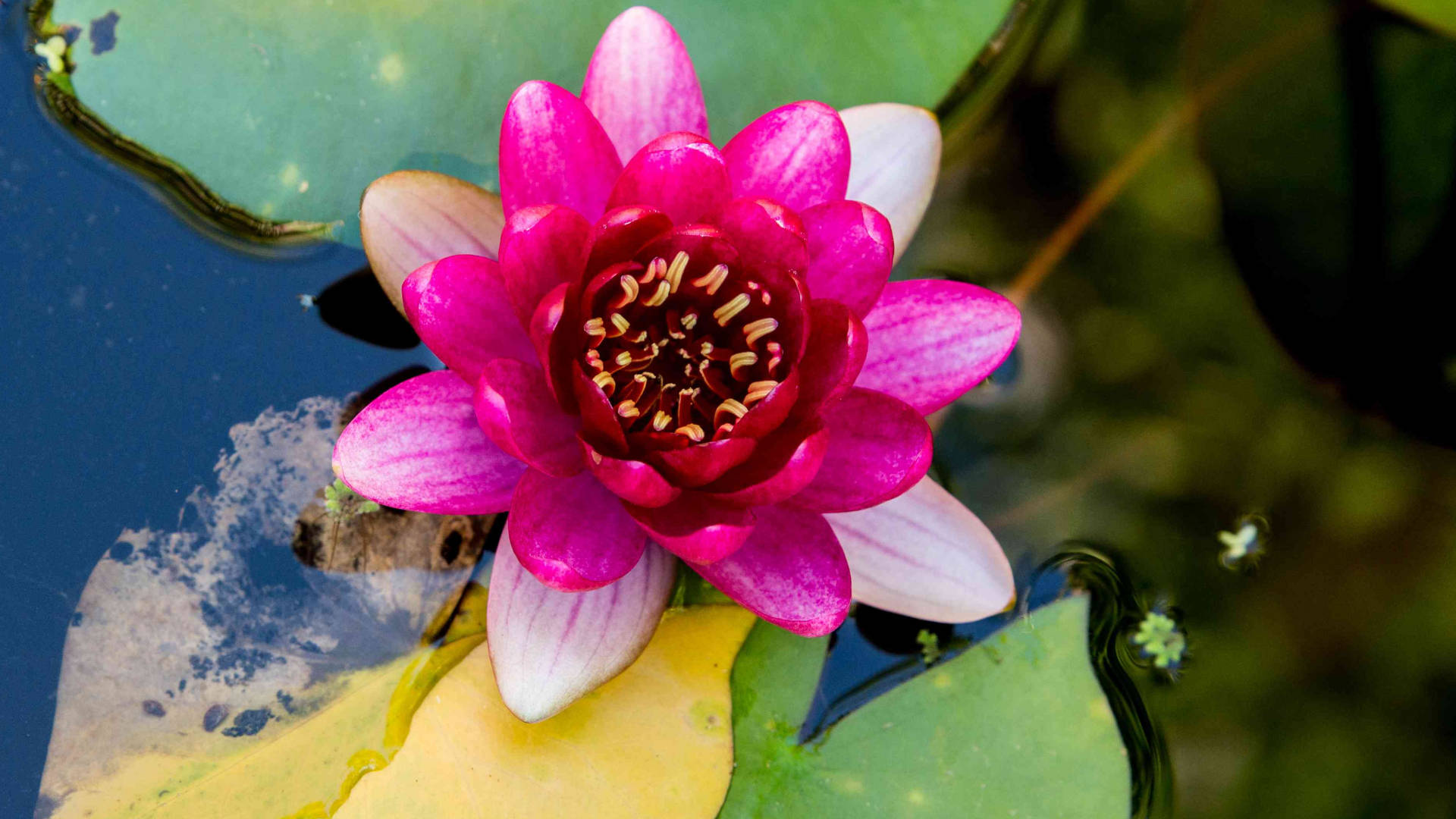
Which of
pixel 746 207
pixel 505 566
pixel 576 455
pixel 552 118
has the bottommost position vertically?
pixel 505 566

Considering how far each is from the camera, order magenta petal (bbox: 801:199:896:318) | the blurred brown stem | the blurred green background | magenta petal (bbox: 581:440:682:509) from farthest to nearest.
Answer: the blurred brown stem → the blurred green background → magenta petal (bbox: 801:199:896:318) → magenta petal (bbox: 581:440:682:509)

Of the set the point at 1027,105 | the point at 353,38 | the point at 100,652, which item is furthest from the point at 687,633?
the point at 1027,105

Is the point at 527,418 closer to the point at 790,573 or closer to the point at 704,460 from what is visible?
the point at 704,460

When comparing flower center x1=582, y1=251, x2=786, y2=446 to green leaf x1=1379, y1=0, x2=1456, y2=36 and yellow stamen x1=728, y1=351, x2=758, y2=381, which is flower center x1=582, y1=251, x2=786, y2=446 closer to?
yellow stamen x1=728, y1=351, x2=758, y2=381

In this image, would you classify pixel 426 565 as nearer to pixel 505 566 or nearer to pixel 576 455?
pixel 505 566

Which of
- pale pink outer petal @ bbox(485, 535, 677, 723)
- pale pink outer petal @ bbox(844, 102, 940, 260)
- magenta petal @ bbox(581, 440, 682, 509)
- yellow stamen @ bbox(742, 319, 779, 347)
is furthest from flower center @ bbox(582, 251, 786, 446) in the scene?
pale pink outer petal @ bbox(844, 102, 940, 260)

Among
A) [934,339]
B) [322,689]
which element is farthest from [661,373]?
[322,689]
